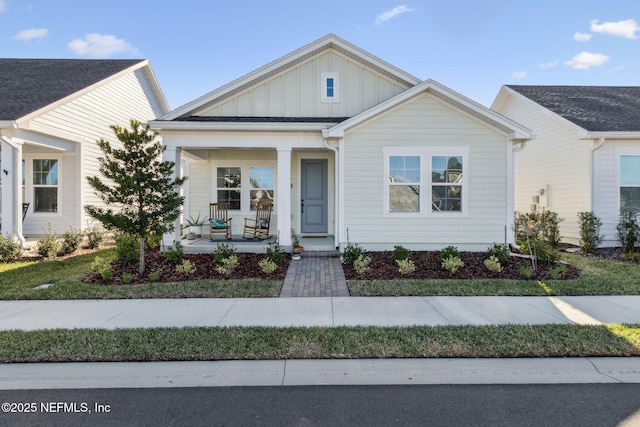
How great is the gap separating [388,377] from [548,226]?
9995 millimetres

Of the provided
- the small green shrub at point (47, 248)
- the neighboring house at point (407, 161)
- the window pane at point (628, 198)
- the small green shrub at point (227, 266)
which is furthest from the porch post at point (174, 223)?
the window pane at point (628, 198)

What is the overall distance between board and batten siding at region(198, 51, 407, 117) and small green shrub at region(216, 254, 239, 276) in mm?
4707

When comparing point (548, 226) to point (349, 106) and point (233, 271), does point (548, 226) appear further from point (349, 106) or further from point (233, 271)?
point (233, 271)

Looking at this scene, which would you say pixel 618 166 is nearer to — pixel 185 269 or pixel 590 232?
pixel 590 232

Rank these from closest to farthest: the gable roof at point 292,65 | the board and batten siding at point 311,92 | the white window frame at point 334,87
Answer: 1. the gable roof at point 292,65
2. the board and batten siding at point 311,92
3. the white window frame at point 334,87

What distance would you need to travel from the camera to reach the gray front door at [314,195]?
34.9 feet

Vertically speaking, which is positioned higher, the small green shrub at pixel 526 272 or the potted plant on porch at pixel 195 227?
the potted plant on porch at pixel 195 227

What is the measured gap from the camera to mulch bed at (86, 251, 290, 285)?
6.78 m

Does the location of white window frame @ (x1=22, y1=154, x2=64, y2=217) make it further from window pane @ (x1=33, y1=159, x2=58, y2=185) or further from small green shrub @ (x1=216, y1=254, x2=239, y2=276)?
small green shrub @ (x1=216, y1=254, x2=239, y2=276)

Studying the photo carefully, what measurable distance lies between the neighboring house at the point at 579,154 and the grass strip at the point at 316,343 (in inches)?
294

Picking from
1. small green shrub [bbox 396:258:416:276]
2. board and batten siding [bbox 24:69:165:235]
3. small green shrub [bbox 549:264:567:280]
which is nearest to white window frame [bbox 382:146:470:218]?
small green shrub [bbox 396:258:416:276]

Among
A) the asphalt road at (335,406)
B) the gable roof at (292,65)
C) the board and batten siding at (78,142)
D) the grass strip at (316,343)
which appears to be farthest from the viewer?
the board and batten siding at (78,142)

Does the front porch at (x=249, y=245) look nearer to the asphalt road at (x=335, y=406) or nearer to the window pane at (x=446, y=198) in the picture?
the window pane at (x=446, y=198)

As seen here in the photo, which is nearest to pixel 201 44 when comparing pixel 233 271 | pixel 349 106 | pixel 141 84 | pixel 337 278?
pixel 141 84
